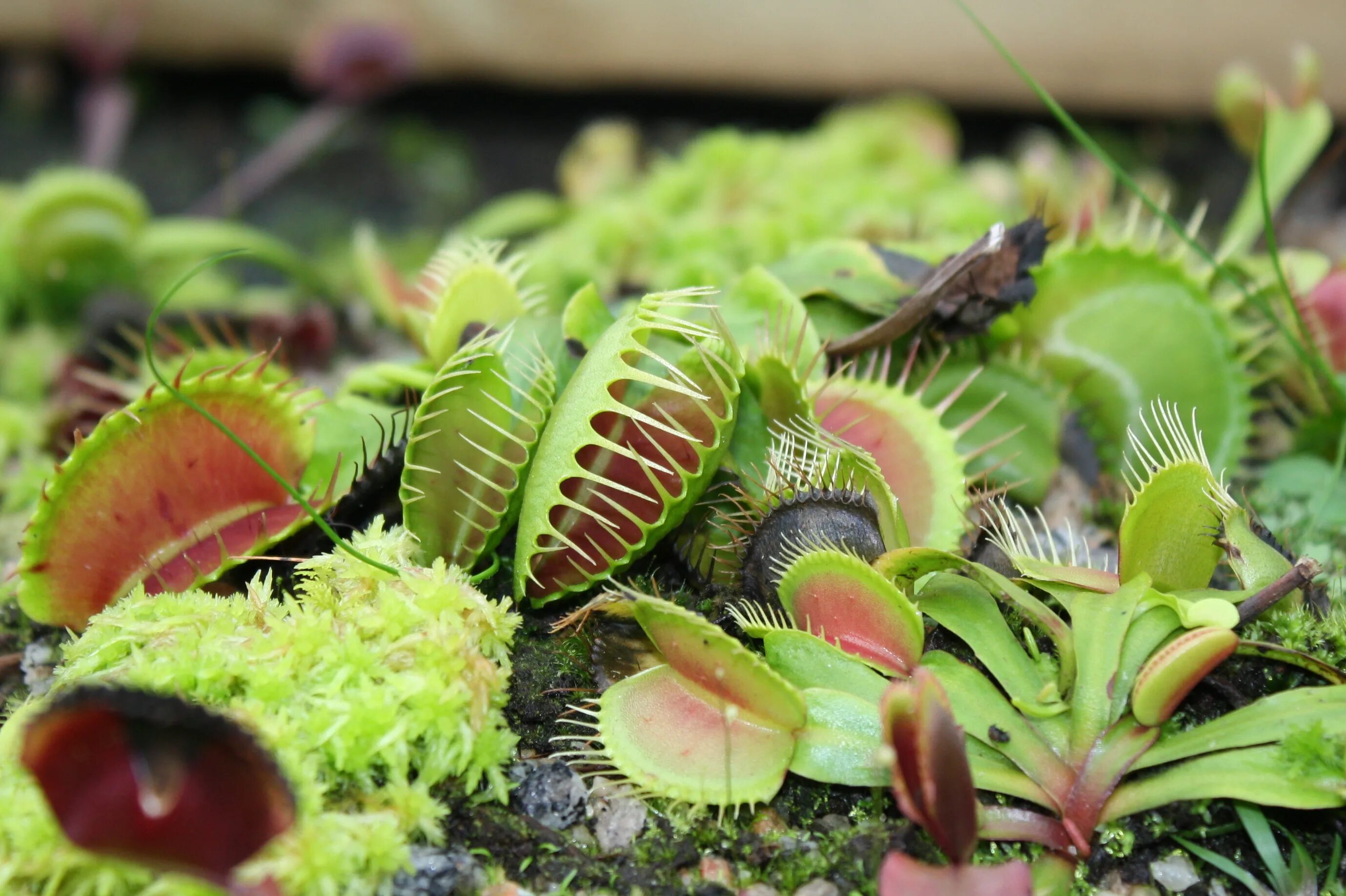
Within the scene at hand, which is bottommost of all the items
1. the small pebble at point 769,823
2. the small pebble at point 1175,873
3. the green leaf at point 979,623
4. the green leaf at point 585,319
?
the small pebble at point 769,823


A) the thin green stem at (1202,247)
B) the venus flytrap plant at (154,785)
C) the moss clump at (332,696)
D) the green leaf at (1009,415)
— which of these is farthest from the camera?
the green leaf at (1009,415)

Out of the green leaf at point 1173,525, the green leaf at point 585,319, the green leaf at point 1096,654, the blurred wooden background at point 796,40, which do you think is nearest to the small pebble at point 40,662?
the green leaf at point 585,319

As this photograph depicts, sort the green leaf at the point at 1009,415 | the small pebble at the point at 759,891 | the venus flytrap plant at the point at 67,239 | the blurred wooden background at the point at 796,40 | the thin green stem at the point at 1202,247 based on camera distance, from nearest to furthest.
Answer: the small pebble at the point at 759,891 → the thin green stem at the point at 1202,247 → the green leaf at the point at 1009,415 → the venus flytrap plant at the point at 67,239 → the blurred wooden background at the point at 796,40

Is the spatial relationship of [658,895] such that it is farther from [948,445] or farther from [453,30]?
[453,30]

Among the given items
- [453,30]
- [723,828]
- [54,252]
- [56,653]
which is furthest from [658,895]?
[453,30]

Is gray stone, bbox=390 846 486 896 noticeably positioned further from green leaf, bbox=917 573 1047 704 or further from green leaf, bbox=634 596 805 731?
green leaf, bbox=917 573 1047 704

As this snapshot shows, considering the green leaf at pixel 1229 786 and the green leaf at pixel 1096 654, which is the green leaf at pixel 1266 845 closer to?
the green leaf at pixel 1229 786
